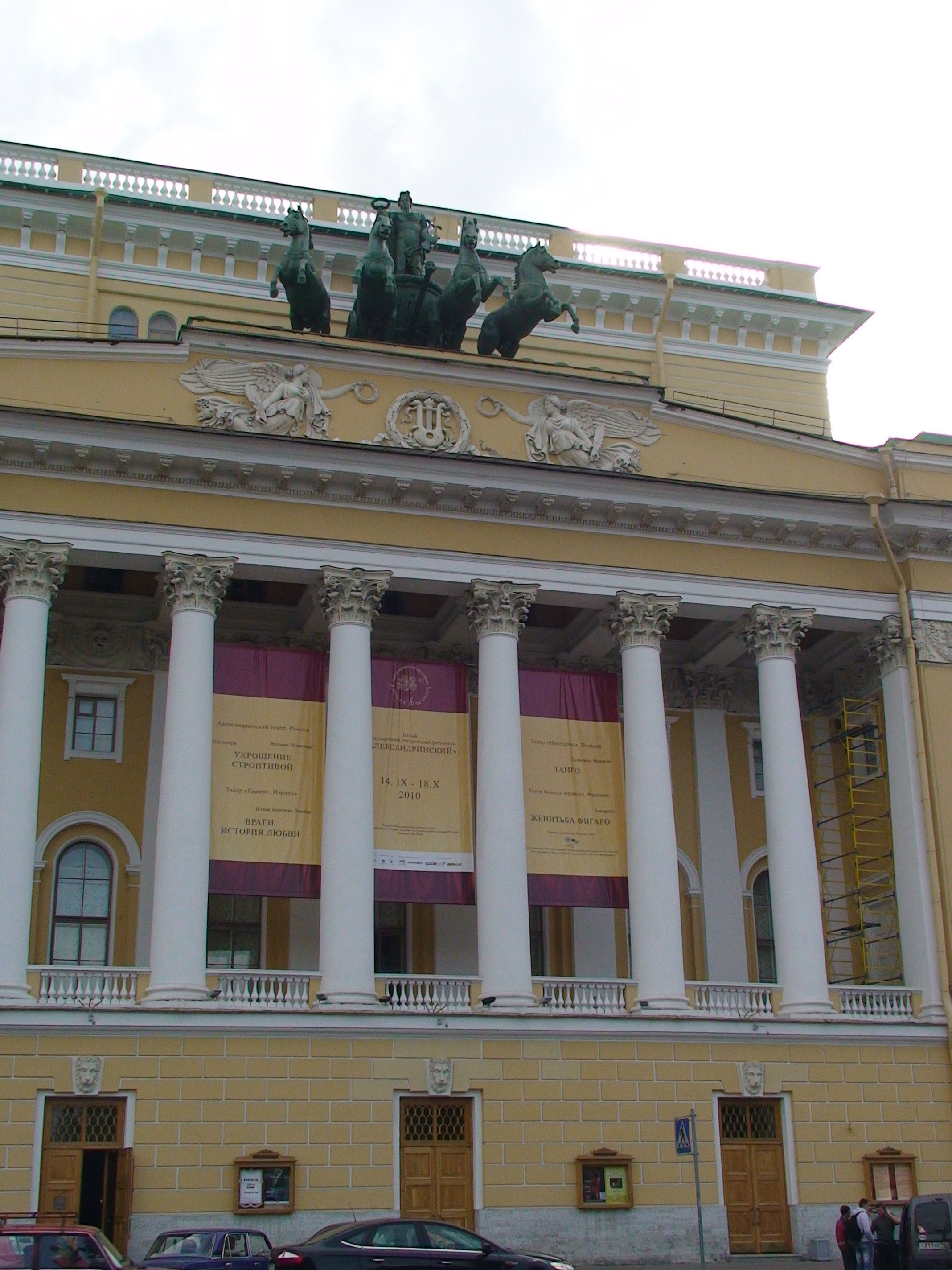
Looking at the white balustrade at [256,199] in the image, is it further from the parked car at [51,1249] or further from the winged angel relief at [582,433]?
the parked car at [51,1249]

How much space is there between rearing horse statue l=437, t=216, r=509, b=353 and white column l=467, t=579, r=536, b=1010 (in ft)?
15.4

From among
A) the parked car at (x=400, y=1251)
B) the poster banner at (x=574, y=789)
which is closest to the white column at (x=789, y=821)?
the poster banner at (x=574, y=789)

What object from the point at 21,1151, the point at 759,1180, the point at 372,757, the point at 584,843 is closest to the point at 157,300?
the point at 372,757

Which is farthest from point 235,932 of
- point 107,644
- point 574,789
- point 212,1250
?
point 212,1250

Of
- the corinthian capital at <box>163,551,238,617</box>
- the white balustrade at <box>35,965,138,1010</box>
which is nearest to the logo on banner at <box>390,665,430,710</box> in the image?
the corinthian capital at <box>163,551,238,617</box>

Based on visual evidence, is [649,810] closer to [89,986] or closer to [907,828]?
[907,828]

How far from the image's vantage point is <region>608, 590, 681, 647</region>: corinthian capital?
86.3 feet

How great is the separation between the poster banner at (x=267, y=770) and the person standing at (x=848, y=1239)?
8425 millimetres

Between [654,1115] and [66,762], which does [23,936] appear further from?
[654,1115]

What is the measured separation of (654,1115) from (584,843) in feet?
13.8

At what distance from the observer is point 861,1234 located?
68.5 feet

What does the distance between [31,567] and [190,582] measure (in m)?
2.28

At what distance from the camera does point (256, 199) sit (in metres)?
33.2

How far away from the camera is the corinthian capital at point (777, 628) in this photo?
88.8ft
